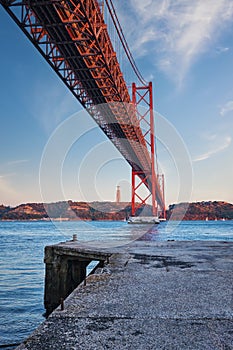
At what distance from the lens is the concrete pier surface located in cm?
218

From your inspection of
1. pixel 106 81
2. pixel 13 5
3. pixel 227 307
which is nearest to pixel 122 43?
pixel 106 81

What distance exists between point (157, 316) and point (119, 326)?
40 cm

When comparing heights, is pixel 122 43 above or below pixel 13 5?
above

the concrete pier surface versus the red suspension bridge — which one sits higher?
the red suspension bridge

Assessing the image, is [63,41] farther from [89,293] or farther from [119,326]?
[119,326]

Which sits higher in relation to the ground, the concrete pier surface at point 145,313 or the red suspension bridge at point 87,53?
the red suspension bridge at point 87,53

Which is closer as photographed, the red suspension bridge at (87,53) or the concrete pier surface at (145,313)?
the concrete pier surface at (145,313)

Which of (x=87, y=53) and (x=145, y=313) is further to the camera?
(x=87, y=53)

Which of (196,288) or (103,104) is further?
(103,104)

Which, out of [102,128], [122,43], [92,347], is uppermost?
[122,43]

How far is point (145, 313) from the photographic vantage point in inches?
110

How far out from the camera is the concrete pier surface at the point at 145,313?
2.18 meters

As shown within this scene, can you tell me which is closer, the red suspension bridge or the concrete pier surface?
the concrete pier surface

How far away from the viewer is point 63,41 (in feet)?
→ 48.0
